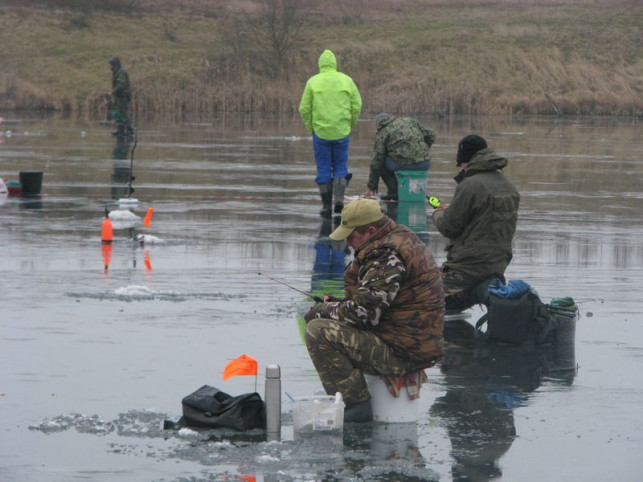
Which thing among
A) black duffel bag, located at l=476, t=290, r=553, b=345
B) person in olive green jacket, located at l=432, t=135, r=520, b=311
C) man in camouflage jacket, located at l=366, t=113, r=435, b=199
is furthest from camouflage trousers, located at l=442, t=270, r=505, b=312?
man in camouflage jacket, located at l=366, t=113, r=435, b=199

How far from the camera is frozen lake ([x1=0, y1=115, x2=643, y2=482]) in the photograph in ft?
23.1

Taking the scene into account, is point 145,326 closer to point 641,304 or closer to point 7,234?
point 641,304

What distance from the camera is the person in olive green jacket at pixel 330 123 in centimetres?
1766

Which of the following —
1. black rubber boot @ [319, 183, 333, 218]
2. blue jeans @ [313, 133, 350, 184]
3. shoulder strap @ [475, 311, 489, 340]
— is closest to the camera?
shoulder strap @ [475, 311, 489, 340]

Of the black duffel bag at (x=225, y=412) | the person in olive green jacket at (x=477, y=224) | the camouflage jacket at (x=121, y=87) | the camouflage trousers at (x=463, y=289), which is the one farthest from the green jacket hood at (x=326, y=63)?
the camouflage jacket at (x=121, y=87)

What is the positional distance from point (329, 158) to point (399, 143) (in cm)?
181


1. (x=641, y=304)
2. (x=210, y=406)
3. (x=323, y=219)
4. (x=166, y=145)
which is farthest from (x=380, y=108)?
(x=210, y=406)

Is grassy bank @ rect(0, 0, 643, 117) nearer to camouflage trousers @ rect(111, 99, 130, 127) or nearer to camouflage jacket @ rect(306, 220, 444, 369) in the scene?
camouflage trousers @ rect(111, 99, 130, 127)

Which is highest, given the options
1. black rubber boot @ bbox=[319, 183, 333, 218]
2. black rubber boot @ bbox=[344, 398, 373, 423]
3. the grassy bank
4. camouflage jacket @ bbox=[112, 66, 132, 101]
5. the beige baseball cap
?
the grassy bank

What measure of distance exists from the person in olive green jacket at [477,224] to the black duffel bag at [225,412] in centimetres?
336

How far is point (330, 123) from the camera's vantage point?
1761 cm

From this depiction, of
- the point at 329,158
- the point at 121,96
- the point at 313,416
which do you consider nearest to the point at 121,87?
the point at 121,96

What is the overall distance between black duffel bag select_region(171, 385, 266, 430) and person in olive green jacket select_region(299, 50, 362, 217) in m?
10.1

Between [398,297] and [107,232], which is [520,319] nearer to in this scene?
[398,297]
